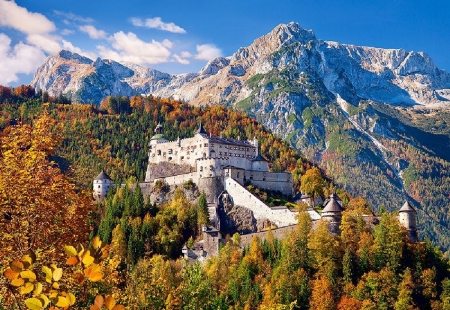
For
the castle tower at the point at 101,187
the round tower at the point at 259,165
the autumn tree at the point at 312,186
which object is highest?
the round tower at the point at 259,165

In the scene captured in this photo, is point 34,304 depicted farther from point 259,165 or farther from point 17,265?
point 259,165

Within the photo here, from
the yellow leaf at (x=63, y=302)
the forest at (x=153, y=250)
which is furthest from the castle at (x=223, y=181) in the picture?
the yellow leaf at (x=63, y=302)

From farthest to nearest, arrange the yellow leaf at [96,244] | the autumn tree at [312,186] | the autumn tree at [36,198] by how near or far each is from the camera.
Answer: the autumn tree at [312,186] < the autumn tree at [36,198] < the yellow leaf at [96,244]

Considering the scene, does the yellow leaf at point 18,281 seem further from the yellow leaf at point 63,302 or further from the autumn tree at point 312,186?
the autumn tree at point 312,186

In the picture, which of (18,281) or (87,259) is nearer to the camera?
(18,281)

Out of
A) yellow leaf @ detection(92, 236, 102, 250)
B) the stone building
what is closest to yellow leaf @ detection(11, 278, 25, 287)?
yellow leaf @ detection(92, 236, 102, 250)

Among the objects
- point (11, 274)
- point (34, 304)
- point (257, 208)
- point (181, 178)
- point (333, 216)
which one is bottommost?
point (34, 304)

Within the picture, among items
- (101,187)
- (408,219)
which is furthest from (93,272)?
(101,187)

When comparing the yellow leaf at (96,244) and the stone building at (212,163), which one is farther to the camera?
the stone building at (212,163)

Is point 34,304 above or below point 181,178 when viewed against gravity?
below
